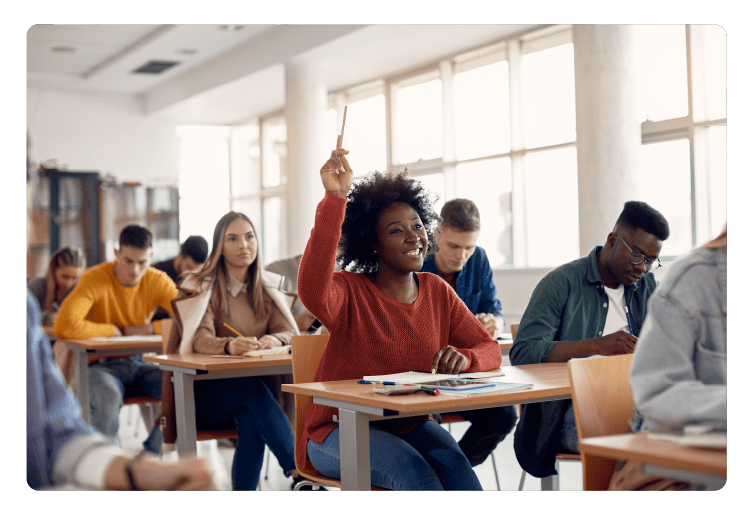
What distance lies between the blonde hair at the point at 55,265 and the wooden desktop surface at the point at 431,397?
326 centimetres

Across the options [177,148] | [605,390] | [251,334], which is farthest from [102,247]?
[605,390]

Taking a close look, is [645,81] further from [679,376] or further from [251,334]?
[679,376]

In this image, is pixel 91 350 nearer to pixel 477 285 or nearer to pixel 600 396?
pixel 477 285

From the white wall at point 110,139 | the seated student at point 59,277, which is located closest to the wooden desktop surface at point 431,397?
the seated student at point 59,277

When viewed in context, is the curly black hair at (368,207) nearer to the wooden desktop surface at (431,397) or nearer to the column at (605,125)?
the wooden desktop surface at (431,397)

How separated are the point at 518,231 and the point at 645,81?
1.87m

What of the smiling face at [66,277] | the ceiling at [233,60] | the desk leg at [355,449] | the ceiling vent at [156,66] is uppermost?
the ceiling vent at [156,66]

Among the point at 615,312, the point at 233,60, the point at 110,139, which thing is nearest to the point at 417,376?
the point at 615,312

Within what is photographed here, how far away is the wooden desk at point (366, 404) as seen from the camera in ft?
5.50

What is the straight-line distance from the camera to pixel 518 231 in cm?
679

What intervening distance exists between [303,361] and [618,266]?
3.41ft

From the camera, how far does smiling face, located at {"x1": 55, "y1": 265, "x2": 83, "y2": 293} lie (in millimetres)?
4852

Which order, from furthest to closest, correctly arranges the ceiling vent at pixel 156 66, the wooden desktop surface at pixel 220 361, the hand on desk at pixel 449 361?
the ceiling vent at pixel 156 66 → the wooden desktop surface at pixel 220 361 → the hand on desk at pixel 449 361

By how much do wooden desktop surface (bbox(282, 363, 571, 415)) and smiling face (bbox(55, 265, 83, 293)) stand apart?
3.37 meters
